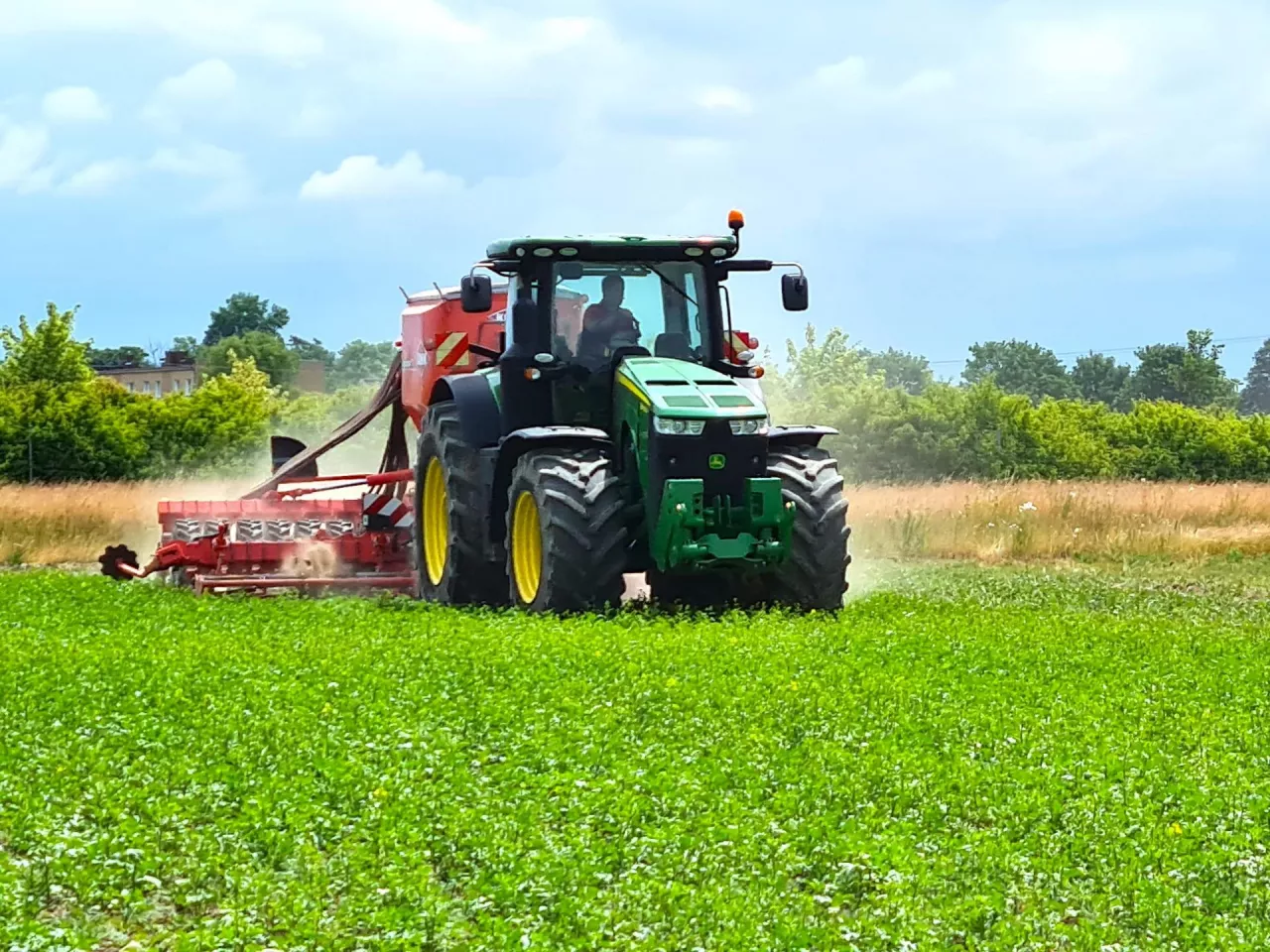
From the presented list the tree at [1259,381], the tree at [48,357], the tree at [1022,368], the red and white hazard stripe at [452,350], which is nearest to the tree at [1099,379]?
the tree at [1022,368]

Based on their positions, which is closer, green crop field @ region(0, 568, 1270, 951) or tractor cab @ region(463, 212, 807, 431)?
green crop field @ region(0, 568, 1270, 951)

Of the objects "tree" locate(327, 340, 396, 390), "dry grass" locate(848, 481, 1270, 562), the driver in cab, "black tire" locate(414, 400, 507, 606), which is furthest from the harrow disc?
"tree" locate(327, 340, 396, 390)

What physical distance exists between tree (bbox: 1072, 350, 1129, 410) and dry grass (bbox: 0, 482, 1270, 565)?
3608 inches

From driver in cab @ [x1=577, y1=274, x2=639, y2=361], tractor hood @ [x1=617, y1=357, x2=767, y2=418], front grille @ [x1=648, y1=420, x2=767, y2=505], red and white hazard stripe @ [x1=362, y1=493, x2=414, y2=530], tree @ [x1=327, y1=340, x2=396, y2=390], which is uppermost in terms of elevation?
tree @ [x1=327, y1=340, x2=396, y2=390]

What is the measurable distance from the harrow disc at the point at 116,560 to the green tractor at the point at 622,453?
12.2ft

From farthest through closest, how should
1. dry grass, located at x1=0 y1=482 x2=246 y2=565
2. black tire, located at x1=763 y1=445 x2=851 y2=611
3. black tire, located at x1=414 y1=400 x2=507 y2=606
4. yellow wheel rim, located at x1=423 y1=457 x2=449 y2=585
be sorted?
dry grass, located at x1=0 y1=482 x2=246 y2=565 → yellow wheel rim, located at x1=423 y1=457 x2=449 y2=585 → black tire, located at x1=414 y1=400 x2=507 y2=606 → black tire, located at x1=763 y1=445 x2=851 y2=611

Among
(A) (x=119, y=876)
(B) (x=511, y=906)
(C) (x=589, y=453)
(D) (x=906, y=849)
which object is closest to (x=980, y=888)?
(D) (x=906, y=849)

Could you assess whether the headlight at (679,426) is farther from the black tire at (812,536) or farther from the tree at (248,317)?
the tree at (248,317)

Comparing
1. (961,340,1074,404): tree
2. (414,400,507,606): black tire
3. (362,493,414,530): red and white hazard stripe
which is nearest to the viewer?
(414,400,507,606): black tire

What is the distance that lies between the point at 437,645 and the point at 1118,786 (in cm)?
508

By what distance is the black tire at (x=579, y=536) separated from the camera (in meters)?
13.5

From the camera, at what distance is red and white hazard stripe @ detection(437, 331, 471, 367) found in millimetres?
18922

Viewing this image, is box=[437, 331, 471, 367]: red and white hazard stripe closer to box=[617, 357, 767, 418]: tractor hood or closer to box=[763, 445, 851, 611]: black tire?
box=[617, 357, 767, 418]: tractor hood

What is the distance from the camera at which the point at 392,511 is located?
1831 cm
